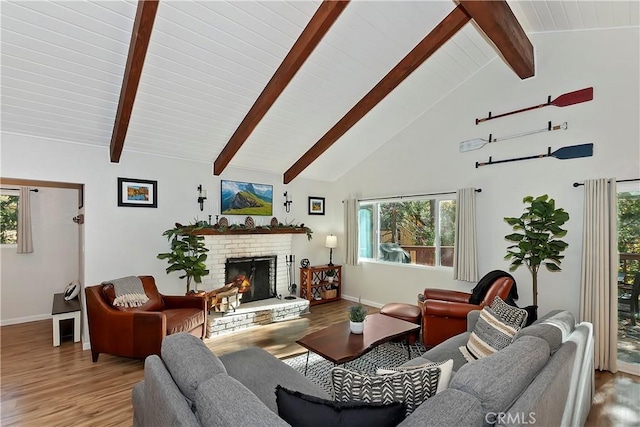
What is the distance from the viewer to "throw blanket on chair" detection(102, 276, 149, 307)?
3.56 m

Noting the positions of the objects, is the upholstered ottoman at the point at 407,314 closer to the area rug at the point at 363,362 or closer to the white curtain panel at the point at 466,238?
the area rug at the point at 363,362

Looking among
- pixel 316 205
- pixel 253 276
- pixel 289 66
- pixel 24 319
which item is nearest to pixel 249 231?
pixel 253 276

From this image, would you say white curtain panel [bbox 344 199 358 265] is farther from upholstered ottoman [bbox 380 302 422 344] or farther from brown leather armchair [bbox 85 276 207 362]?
brown leather armchair [bbox 85 276 207 362]

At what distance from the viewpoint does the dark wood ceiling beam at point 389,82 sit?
3371mm

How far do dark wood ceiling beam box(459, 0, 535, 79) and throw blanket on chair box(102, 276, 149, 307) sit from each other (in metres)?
4.45

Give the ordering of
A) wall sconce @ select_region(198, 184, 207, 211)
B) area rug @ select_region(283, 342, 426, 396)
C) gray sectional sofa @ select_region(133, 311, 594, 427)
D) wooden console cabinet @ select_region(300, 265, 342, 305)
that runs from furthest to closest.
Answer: wooden console cabinet @ select_region(300, 265, 342, 305), wall sconce @ select_region(198, 184, 207, 211), area rug @ select_region(283, 342, 426, 396), gray sectional sofa @ select_region(133, 311, 594, 427)

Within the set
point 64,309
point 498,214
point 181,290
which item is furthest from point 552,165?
point 64,309

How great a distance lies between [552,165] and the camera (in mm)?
3889

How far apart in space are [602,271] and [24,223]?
24.7 ft

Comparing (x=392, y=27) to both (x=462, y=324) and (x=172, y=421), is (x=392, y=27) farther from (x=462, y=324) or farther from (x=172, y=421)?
(x=172, y=421)

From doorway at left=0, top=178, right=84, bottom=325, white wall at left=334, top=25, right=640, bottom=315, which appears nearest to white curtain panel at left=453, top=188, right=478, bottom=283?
white wall at left=334, top=25, right=640, bottom=315

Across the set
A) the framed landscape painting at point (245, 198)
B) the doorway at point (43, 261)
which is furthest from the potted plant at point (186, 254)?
the doorway at point (43, 261)

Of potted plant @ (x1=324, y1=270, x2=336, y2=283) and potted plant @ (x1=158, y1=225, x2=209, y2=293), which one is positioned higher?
potted plant @ (x1=158, y1=225, x2=209, y2=293)

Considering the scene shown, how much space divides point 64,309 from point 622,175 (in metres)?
6.73
